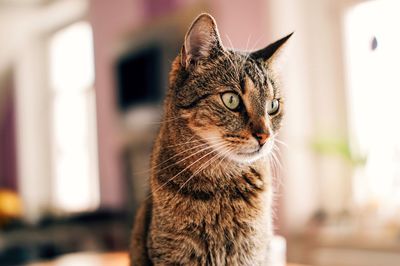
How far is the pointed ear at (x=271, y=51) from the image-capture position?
567 millimetres

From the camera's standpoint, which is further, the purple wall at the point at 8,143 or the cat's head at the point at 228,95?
the purple wall at the point at 8,143

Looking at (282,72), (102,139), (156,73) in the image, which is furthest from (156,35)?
(282,72)

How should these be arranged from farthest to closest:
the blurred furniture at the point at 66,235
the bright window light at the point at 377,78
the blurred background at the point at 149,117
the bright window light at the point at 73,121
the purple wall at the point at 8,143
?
the purple wall at the point at 8,143 < the bright window light at the point at 73,121 < the blurred furniture at the point at 66,235 < the blurred background at the point at 149,117 < the bright window light at the point at 377,78

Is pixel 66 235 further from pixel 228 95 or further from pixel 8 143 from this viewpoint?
pixel 228 95

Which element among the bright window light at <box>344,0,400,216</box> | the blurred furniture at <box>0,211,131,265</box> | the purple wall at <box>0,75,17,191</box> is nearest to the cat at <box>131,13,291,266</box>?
the bright window light at <box>344,0,400,216</box>

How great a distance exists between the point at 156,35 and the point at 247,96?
1743mm

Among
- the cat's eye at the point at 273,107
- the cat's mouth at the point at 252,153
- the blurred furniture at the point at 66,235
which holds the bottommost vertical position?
the blurred furniture at the point at 66,235

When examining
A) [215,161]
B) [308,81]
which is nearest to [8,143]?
[308,81]


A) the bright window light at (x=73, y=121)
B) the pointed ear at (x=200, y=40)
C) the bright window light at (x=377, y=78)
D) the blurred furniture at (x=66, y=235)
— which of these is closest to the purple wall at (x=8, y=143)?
the bright window light at (x=73, y=121)

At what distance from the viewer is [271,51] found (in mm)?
595

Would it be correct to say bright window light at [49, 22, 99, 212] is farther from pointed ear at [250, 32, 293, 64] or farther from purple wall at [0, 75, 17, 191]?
pointed ear at [250, 32, 293, 64]

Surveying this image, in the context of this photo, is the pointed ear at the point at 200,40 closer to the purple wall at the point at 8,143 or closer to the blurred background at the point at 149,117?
the blurred background at the point at 149,117

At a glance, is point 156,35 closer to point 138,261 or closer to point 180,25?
point 180,25

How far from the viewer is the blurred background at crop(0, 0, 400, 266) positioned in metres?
0.75
